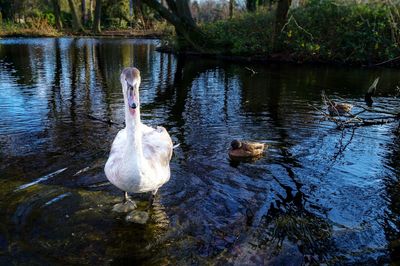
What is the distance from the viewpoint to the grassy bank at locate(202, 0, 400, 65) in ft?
78.7

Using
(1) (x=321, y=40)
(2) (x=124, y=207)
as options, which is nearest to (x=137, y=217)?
(2) (x=124, y=207)

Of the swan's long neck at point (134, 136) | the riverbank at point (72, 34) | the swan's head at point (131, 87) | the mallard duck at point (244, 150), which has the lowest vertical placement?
the mallard duck at point (244, 150)

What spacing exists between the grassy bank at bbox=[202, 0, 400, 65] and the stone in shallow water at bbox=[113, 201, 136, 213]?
19646 millimetres

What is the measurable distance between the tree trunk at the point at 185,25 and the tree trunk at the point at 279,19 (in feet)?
16.2

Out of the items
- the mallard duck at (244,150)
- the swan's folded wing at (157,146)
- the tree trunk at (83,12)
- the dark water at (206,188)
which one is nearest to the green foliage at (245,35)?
the dark water at (206,188)

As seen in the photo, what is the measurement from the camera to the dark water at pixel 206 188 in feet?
17.2

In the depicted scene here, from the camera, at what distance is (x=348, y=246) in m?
5.30

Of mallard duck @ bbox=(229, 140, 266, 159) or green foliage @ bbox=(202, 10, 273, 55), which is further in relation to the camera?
green foliage @ bbox=(202, 10, 273, 55)

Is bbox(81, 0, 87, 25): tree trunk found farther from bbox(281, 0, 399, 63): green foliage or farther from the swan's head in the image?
the swan's head

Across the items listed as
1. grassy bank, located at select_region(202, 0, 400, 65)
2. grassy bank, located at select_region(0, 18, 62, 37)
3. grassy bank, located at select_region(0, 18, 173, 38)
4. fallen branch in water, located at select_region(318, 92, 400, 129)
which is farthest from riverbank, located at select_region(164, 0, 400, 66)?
grassy bank, located at select_region(0, 18, 62, 37)

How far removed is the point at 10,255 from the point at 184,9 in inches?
1026

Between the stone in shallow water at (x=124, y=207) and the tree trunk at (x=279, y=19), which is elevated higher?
the tree trunk at (x=279, y=19)

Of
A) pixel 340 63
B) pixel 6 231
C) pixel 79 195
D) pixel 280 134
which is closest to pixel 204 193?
pixel 79 195

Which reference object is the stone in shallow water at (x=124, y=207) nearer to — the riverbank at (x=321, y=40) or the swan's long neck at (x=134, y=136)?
the swan's long neck at (x=134, y=136)
